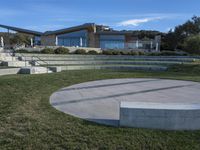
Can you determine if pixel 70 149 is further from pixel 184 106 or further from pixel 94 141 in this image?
pixel 184 106

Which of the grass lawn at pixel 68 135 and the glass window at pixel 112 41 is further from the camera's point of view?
the glass window at pixel 112 41

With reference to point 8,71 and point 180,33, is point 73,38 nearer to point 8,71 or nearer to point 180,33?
point 180,33

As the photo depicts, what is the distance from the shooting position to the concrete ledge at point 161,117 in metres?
4.80

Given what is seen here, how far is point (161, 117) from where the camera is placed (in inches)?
191

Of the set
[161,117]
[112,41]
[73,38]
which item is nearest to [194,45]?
[161,117]

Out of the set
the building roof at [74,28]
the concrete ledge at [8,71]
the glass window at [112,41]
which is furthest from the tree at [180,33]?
the concrete ledge at [8,71]

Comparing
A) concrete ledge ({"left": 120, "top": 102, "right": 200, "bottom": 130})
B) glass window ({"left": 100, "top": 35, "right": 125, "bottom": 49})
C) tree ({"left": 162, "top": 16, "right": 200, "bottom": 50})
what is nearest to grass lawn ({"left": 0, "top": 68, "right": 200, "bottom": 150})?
concrete ledge ({"left": 120, "top": 102, "right": 200, "bottom": 130})

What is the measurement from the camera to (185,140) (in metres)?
4.50

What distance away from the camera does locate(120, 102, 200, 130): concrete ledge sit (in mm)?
4797

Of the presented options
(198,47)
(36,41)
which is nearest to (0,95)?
(198,47)

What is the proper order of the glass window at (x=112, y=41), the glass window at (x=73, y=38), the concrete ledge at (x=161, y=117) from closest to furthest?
1. the concrete ledge at (x=161, y=117)
2. the glass window at (x=73, y=38)
3. the glass window at (x=112, y=41)

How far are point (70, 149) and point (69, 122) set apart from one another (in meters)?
1.10

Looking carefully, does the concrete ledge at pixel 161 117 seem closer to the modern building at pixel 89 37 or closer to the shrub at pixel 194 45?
the shrub at pixel 194 45

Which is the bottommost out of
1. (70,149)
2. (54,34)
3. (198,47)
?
(70,149)
